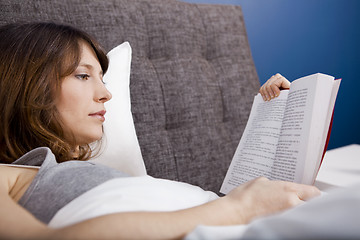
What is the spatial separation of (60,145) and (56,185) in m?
0.24

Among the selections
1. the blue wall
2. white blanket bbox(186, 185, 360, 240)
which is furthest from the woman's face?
the blue wall

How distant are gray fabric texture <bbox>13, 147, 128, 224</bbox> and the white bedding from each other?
0.04 metres

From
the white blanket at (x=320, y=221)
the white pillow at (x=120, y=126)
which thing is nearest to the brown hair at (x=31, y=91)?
the white pillow at (x=120, y=126)

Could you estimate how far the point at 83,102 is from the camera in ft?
2.47

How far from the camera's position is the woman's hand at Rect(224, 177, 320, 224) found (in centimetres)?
47

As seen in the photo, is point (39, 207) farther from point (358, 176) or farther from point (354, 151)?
point (354, 151)

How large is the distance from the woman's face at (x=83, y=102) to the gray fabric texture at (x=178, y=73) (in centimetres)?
20

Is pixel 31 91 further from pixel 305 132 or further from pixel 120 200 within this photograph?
pixel 305 132

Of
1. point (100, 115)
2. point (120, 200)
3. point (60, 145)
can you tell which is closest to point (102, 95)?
point (100, 115)

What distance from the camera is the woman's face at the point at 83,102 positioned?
2.43 ft

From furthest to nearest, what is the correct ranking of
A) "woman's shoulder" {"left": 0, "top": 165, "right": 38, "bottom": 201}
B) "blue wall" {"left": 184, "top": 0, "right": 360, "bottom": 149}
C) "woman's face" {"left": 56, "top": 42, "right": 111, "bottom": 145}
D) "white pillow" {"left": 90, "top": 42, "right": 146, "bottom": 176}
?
"blue wall" {"left": 184, "top": 0, "right": 360, "bottom": 149}
"white pillow" {"left": 90, "top": 42, "right": 146, "bottom": 176}
"woman's face" {"left": 56, "top": 42, "right": 111, "bottom": 145}
"woman's shoulder" {"left": 0, "top": 165, "right": 38, "bottom": 201}

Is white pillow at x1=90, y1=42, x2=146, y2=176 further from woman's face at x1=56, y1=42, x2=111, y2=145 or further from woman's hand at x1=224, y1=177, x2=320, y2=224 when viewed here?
woman's hand at x1=224, y1=177, x2=320, y2=224

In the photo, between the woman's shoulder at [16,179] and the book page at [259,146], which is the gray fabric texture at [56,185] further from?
the book page at [259,146]

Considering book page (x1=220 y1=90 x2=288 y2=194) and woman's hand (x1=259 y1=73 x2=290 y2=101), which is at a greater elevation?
woman's hand (x1=259 y1=73 x2=290 y2=101)
